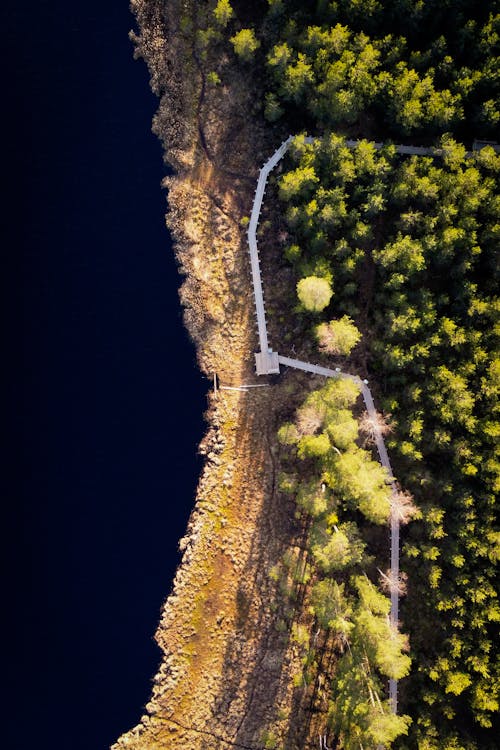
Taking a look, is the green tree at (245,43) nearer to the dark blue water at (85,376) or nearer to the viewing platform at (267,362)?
the dark blue water at (85,376)

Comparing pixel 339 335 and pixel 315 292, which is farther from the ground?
pixel 315 292

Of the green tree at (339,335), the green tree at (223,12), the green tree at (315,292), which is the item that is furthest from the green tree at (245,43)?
the green tree at (339,335)

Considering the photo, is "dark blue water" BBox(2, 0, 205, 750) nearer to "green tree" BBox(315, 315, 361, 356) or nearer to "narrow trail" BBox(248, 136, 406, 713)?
"narrow trail" BBox(248, 136, 406, 713)

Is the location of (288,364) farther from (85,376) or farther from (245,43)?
(245,43)

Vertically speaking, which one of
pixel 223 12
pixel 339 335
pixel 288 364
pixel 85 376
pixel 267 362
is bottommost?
pixel 85 376

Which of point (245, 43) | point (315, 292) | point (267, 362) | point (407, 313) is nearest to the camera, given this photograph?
point (407, 313)

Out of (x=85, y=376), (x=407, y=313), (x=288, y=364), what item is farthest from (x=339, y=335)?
(x=85, y=376)

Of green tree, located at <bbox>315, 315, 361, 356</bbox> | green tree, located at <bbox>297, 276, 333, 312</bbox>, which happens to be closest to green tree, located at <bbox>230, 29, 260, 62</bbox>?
green tree, located at <bbox>297, 276, 333, 312</bbox>
